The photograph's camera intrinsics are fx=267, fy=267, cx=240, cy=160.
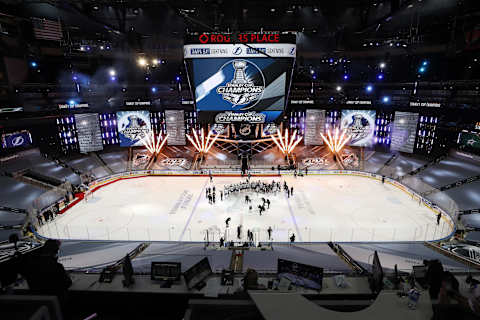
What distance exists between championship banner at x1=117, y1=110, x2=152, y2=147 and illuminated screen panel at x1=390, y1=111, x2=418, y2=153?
1172 inches

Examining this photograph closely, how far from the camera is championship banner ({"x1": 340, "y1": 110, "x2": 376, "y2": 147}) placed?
32.5 meters

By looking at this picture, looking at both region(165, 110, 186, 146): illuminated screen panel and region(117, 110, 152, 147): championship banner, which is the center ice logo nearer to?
region(165, 110, 186, 146): illuminated screen panel

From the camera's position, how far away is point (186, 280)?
547cm

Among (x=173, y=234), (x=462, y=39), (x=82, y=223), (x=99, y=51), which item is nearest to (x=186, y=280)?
(x=173, y=234)

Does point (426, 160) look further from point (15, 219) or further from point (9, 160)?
point (9, 160)

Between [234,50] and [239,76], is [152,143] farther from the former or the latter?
[234,50]

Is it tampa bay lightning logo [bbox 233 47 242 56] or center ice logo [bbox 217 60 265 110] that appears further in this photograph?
center ice logo [bbox 217 60 265 110]

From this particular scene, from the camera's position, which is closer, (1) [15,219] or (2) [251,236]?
(2) [251,236]

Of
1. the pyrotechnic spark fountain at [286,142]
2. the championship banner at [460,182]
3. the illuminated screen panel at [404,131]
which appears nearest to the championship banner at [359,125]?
the illuminated screen panel at [404,131]

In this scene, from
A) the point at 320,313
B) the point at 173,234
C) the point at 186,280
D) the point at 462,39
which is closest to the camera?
the point at 320,313

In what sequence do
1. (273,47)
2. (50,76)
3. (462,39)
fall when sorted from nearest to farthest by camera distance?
(273,47) < (462,39) < (50,76)

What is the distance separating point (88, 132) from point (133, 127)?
510 cm

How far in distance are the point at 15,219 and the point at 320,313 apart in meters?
22.8

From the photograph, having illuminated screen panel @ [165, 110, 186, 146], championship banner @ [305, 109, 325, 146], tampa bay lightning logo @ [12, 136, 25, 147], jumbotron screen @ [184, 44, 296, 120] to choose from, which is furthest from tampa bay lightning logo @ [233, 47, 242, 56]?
tampa bay lightning logo @ [12, 136, 25, 147]
